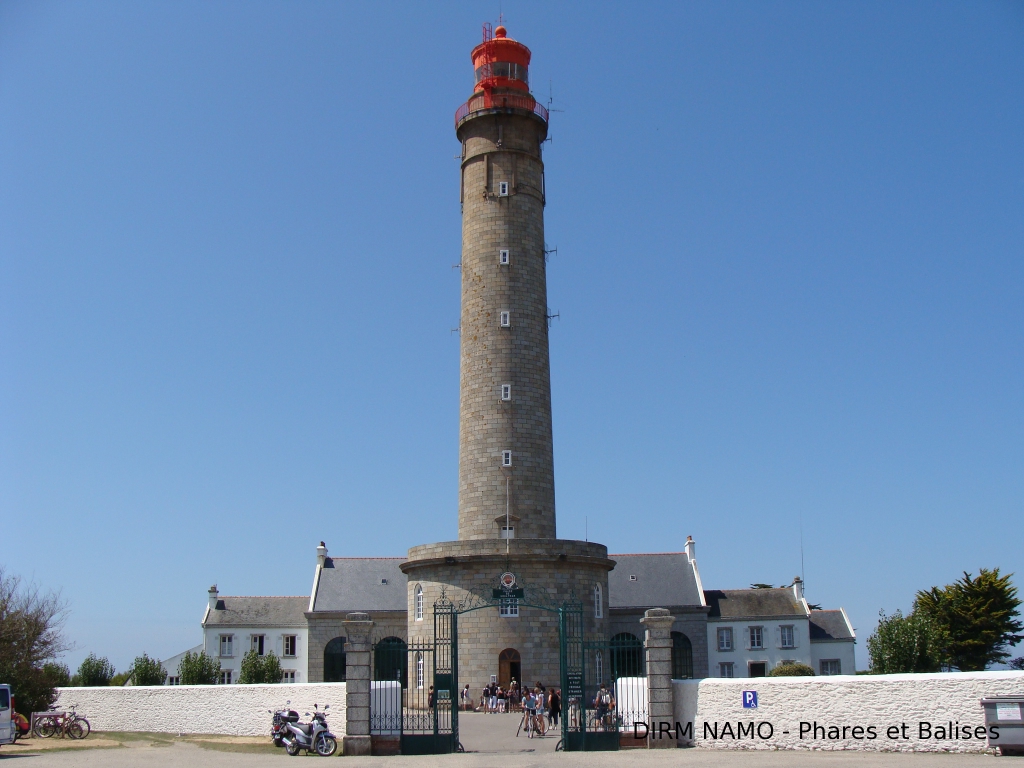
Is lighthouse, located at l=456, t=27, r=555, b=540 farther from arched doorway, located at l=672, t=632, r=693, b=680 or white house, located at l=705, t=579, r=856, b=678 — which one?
white house, located at l=705, t=579, r=856, b=678

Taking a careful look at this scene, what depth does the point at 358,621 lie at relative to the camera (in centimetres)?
1930

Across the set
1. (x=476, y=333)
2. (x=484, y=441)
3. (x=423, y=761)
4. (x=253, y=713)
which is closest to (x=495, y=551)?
(x=484, y=441)

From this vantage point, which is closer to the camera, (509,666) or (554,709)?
(554,709)

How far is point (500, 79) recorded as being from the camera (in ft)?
115

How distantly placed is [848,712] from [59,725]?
18.0 m

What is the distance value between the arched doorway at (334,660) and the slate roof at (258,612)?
2.69 m

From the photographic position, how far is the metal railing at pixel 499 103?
113 feet

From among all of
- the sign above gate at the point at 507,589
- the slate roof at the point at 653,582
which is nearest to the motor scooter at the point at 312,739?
the sign above gate at the point at 507,589

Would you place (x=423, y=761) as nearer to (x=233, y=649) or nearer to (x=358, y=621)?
(x=358, y=621)

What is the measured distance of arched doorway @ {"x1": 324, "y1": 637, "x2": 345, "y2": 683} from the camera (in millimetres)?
43875

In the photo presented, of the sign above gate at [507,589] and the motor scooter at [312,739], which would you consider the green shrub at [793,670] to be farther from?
the motor scooter at [312,739]

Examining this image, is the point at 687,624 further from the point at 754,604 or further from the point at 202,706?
the point at 202,706

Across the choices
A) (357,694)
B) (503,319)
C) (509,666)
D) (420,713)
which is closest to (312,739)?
(357,694)

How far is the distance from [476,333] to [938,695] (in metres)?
18.7
